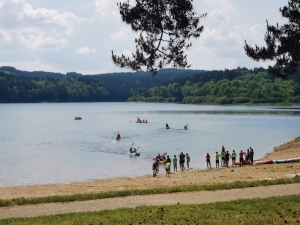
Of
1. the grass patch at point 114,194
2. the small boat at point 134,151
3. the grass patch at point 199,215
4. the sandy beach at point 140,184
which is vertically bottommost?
the small boat at point 134,151

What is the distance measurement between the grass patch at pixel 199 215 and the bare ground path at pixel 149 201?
127 cm

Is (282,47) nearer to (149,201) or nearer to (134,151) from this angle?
(149,201)

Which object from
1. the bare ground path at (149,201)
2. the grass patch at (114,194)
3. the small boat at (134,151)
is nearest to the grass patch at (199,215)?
the bare ground path at (149,201)

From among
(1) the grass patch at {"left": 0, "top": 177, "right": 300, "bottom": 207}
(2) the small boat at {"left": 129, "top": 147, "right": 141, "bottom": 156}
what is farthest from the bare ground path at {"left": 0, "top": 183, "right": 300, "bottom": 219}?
(2) the small boat at {"left": 129, "top": 147, "right": 141, "bottom": 156}

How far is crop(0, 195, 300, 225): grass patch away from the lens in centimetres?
1155

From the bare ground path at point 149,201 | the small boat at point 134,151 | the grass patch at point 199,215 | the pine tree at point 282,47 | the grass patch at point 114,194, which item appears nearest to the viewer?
the grass patch at point 199,215

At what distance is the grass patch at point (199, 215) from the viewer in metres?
11.6

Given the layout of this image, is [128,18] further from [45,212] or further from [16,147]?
[16,147]

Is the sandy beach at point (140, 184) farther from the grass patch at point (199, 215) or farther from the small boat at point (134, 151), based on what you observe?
the small boat at point (134, 151)

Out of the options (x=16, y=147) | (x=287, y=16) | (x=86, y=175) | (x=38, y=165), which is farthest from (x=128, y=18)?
(x=16, y=147)

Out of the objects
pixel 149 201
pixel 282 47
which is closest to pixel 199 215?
pixel 149 201

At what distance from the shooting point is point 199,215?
40.1ft

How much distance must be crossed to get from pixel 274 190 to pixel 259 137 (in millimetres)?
54493

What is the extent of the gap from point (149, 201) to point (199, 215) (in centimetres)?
378
